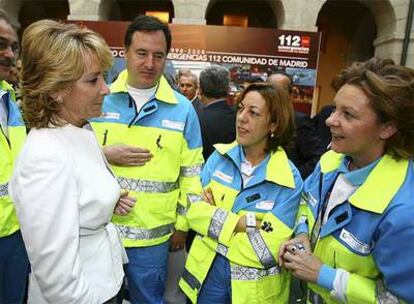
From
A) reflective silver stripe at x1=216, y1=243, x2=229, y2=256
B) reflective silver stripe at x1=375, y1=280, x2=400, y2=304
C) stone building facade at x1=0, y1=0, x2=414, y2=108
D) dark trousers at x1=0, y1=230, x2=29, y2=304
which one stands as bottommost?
dark trousers at x1=0, y1=230, x2=29, y2=304

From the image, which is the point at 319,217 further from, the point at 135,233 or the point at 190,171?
the point at 135,233

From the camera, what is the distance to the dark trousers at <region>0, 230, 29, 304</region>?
2.27 m

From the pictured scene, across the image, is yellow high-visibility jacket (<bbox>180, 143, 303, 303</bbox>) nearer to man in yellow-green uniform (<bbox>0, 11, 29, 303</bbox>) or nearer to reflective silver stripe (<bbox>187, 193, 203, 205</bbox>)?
reflective silver stripe (<bbox>187, 193, 203, 205</bbox>)

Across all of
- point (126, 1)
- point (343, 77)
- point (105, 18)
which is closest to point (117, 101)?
point (343, 77)

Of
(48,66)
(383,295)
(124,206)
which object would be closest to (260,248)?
(383,295)

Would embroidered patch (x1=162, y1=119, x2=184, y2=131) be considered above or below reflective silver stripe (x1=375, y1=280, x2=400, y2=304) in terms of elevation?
above

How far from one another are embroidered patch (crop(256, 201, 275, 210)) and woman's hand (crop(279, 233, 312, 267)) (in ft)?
0.76

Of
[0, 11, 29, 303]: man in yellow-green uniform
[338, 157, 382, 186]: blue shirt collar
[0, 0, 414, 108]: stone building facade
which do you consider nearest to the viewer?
[338, 157, 382, 186]: blue shirt collar

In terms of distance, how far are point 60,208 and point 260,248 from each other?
3.55 ft

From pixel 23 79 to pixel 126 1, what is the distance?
14.7 meters

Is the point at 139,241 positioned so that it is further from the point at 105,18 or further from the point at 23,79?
the point at 105,18

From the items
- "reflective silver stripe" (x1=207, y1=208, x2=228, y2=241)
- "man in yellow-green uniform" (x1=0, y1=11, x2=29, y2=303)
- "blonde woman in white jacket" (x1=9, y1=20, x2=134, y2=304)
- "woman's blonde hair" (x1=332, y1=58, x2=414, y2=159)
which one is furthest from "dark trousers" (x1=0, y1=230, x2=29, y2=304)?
"woman's blonde hair" (x1=332, y1=58, x2=414, y2=159)

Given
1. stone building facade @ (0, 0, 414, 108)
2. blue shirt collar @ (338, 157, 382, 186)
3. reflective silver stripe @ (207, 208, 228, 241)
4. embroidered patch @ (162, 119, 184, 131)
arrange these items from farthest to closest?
1. stone building facade @ (0, 0, 414, 108)
2. embroidered patch @ (162, 119, 184, 131)
3. reflective silver stripe @ (207, 208, 228, 241)
4. blue shirt collar @ (338, 157, 382, 186)

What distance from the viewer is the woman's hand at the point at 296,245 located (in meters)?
1.77
